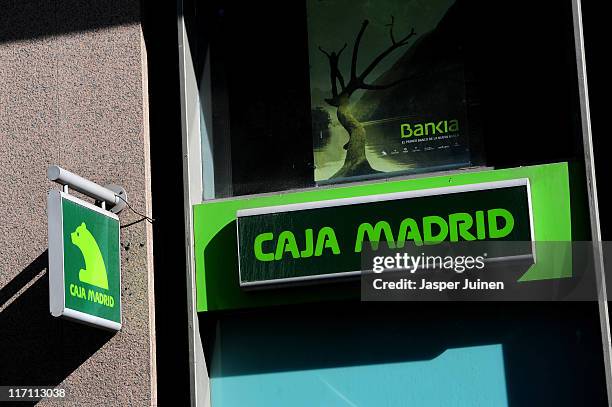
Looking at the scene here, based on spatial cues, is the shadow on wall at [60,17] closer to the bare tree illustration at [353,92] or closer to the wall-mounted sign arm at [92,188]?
the wall-mounted sign arm at [92,188]

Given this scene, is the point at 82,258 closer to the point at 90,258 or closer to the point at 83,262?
the point at 83,262

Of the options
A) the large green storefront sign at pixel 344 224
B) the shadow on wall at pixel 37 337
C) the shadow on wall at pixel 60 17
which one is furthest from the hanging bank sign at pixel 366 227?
the shadow on wall at pixel 60 17

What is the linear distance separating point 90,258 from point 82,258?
0.14 m

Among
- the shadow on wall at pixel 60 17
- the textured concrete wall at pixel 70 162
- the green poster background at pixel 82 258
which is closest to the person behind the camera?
the green poster background at pixel 82 258

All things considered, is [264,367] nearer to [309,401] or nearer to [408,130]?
[309,401]

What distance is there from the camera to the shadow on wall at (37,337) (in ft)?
31.0

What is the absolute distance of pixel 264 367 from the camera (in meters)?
9.04

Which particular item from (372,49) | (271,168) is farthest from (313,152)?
(372,49)

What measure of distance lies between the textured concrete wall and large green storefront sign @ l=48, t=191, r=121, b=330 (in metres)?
0.27

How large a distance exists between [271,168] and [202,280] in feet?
3.55

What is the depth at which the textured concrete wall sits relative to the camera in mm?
9383

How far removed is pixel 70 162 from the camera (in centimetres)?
985

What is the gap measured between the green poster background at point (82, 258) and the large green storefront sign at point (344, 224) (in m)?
0.65

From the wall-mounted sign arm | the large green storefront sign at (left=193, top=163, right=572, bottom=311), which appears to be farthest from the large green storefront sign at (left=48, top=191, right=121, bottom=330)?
the large green storefront sign at (left=193, top=163, right=572, bottom=311)
